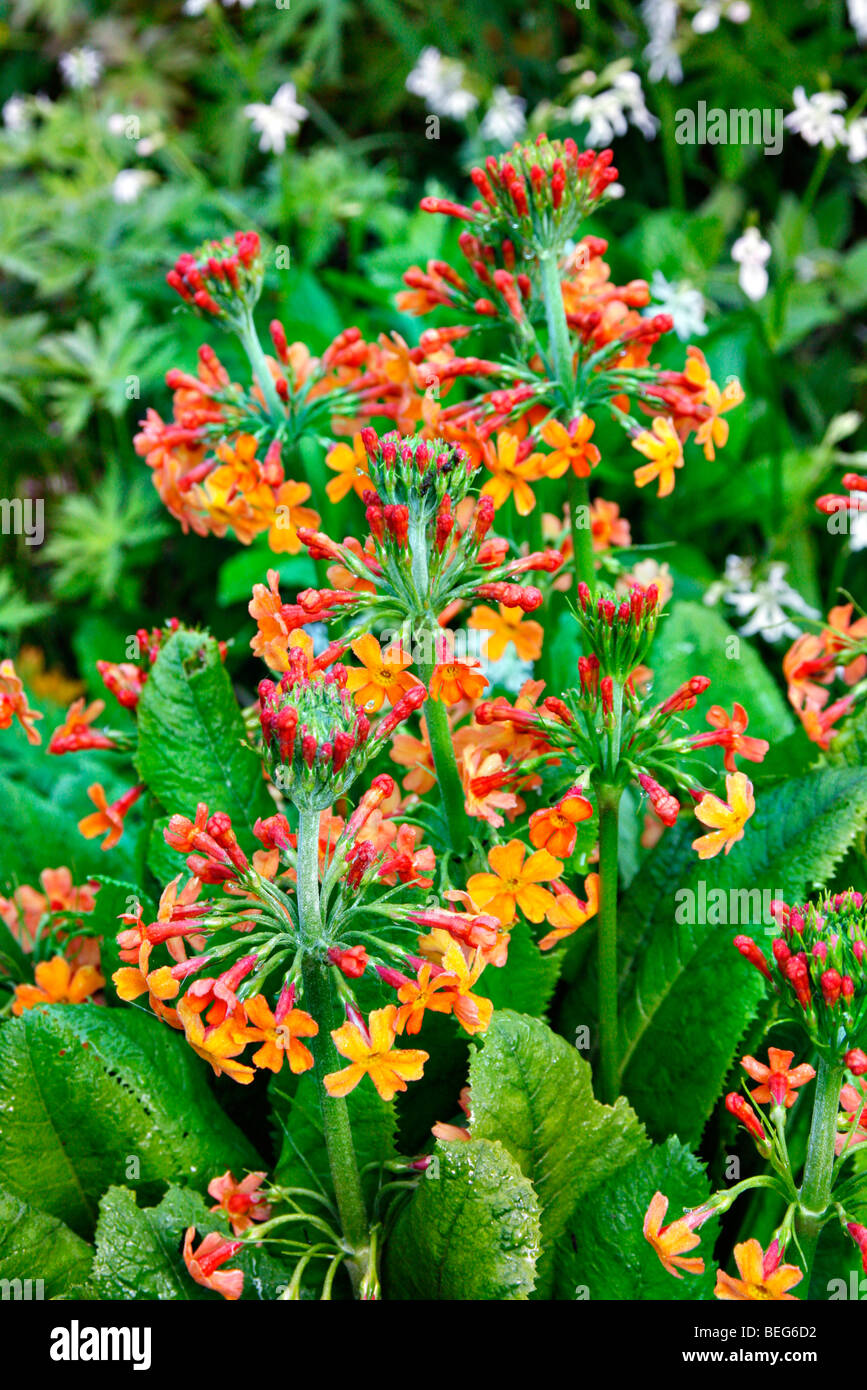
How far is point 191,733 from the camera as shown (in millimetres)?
1670

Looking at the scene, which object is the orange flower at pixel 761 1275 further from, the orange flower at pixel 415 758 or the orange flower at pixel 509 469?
the orange flower at pixel 509 469

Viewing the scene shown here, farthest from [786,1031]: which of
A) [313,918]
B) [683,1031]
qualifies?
[313,918]

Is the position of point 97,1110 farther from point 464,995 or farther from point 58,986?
point 464,995

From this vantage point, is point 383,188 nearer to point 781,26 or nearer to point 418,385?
point 781,26

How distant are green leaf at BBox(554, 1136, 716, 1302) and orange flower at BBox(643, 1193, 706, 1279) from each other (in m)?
0.07

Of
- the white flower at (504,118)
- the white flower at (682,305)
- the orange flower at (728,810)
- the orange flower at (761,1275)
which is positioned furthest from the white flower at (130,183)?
the orange flower at (761,1275)

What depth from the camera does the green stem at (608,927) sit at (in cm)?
140

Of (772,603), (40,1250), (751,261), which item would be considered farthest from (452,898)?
(751,261)

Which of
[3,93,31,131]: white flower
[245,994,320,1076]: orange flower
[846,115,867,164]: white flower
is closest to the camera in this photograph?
[245,994,320,1076]: orange flower

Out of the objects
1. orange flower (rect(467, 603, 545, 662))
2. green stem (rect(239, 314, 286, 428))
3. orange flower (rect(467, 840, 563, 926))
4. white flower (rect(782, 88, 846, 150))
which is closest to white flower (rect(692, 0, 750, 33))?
white flower (rect(782, 88, 846, 150))

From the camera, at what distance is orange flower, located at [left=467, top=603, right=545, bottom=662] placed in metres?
1.49

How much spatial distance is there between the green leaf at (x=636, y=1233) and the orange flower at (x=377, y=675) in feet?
1.83

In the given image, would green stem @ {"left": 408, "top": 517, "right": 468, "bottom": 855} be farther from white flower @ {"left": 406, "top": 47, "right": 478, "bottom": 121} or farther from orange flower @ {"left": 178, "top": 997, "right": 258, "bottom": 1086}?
white flower @ {"left": 406, "top": 47, "right": 478, "bottom": 121}

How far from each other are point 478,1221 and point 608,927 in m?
0.34
